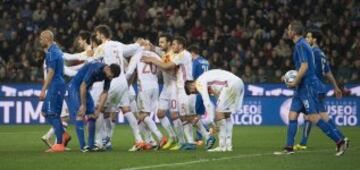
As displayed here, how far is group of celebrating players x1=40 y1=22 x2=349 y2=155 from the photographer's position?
15.6 metres

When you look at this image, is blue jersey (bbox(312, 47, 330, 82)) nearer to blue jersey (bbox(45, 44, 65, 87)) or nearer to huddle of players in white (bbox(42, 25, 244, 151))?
huddle of players in white (bbox(42, 25, 244, 151))

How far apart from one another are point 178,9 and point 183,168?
65.4 feet

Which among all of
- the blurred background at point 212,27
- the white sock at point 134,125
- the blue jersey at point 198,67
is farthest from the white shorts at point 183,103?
the blurred background at point 212,27

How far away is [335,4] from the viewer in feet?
103

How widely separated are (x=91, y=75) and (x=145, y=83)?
2403 mm

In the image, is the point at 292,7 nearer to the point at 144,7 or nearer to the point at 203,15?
the point at 203,15

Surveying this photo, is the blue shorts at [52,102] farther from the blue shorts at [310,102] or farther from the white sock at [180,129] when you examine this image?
the blue shorts at [310,102]

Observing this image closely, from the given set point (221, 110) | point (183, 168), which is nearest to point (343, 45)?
point (221, 110)

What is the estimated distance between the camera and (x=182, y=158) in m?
15.0

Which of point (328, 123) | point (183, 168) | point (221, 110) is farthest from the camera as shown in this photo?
point (221, 110)

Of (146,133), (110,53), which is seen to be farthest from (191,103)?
(110,53)

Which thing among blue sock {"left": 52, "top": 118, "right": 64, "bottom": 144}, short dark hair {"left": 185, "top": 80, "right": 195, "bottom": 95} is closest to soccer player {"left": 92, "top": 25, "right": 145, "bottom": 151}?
blue sock {"left": 52, "top": 118, "right": 64, "bottom": 144}

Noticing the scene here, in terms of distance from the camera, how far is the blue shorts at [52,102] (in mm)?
16797

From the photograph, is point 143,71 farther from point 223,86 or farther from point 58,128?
point 223,86
